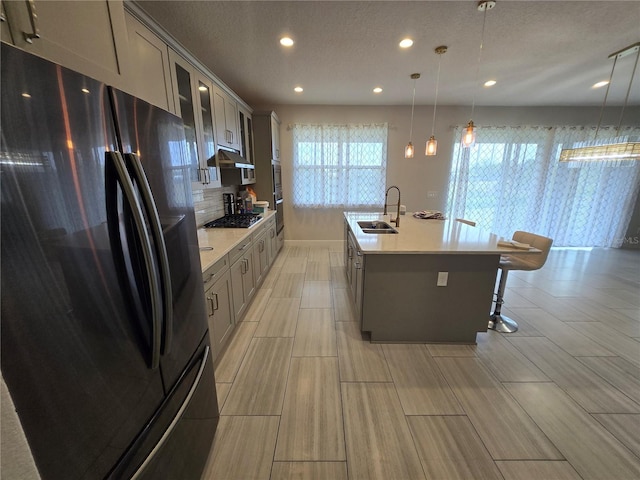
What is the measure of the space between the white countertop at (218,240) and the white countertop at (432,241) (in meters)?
1.14

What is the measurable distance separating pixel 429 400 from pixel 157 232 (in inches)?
74.8

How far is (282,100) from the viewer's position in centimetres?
437

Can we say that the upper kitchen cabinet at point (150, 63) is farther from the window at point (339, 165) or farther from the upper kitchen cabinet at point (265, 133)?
the window at point (339, 165)

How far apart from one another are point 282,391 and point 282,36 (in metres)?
3.10

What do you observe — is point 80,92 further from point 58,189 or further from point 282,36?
point 282,36

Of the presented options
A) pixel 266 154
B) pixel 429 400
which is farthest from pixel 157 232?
pixel 266 154

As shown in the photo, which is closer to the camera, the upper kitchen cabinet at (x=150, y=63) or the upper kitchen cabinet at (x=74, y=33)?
the upper kitchen cabinet at (x=74, y=33)

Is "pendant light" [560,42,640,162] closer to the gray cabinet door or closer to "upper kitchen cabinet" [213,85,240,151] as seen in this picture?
"upper kitchen cabinet" [213,85,240,151]

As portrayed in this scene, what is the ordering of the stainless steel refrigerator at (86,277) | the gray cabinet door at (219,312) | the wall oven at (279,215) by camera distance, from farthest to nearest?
the wall oven at (279,215) → the gray cabinet door at (219,312) → the stainless steel refrigerator at (86,277)

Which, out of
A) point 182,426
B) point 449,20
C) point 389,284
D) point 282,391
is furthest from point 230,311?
point 449,20

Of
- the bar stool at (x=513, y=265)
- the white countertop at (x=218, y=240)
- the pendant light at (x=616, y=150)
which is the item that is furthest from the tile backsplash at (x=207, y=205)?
the pendant light at (x=616, y=150)

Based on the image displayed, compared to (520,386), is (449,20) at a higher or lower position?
higher

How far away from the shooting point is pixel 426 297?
2.14 metres

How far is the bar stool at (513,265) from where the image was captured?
2.34 metres
